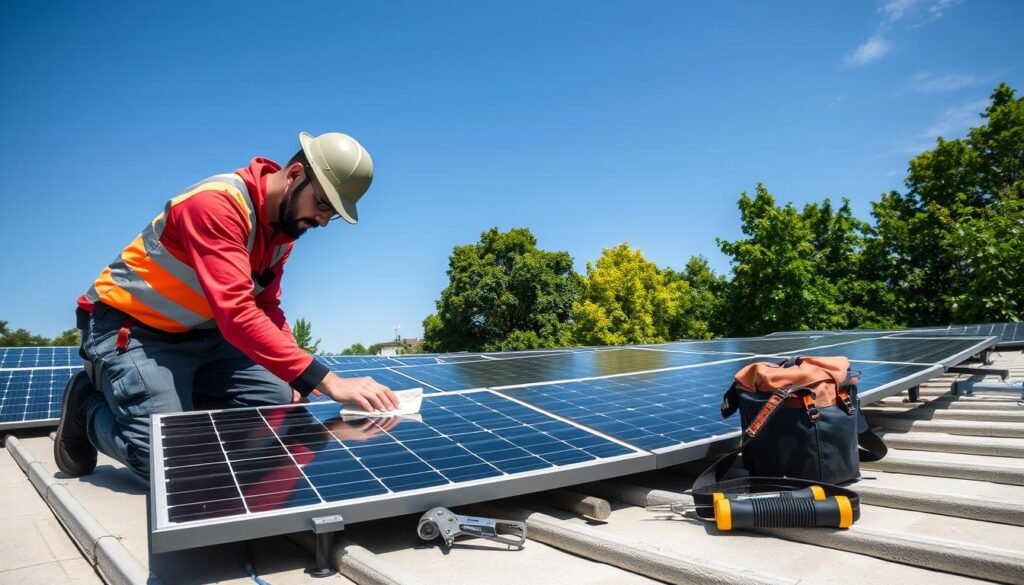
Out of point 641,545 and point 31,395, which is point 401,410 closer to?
point 641,545

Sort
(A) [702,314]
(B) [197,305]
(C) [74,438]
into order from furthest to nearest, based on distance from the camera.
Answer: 1. (A) [702,314]
2. (C) [74,438]
3. (B) [197,305]

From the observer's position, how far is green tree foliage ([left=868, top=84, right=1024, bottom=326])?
30.5m

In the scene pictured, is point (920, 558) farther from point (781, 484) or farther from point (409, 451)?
point (409, 451)

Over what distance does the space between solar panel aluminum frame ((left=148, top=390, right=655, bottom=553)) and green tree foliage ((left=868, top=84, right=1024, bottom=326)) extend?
3016 cm

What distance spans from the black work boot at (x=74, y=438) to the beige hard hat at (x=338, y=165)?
2147 millimetres

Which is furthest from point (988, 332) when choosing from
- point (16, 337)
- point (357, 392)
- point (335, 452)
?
point (16, 337)

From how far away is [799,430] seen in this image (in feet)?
9.77

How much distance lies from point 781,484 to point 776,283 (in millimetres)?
31545

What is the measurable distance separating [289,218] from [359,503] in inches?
81.5

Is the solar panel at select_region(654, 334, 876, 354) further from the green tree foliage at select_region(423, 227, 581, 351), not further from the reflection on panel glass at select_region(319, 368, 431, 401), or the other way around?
the green tree foliage at select_region(423, 227, 581, 351)

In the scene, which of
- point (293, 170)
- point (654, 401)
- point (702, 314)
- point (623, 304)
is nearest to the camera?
point (293, 170)

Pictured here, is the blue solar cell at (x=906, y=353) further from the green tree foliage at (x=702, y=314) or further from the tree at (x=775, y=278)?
the green tree foliage at (x=702, y=314)

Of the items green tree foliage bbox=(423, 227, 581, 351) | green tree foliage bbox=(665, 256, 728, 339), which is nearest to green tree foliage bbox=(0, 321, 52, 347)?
green tree foliage bbox=(423, 227, 581, 351)

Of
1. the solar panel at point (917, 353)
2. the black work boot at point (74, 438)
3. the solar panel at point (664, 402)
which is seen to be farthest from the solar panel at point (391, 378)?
the solar panel at point (917, 353)
